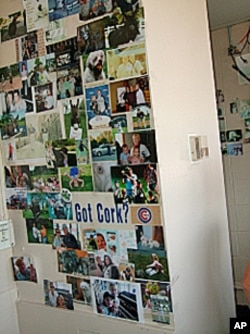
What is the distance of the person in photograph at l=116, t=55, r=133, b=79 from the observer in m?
1.25

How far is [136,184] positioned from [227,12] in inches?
71.0

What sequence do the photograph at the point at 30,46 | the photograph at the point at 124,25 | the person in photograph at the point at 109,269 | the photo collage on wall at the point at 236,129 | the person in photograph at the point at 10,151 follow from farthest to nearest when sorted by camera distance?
the photo collage on wall at the point at 236,129, the person in photograph at the point at 10,151, the photograph at the point at 30,46, the person in photograph at the point at 109,269, the photograph at the point at 124,25

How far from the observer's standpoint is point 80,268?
4.62ft

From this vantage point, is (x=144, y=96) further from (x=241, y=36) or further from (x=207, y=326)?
(x=241, y=36)

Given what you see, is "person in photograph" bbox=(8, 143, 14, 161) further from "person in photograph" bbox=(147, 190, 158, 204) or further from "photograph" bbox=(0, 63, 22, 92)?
"person in photograph" bbox=(147, 190, 158, 204)

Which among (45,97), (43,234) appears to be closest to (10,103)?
(45,97)

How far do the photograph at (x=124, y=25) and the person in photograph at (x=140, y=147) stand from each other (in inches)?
11.4

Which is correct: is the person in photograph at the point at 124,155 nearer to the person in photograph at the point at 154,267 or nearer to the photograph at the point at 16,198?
→ the person in photograph at the point at 154,267

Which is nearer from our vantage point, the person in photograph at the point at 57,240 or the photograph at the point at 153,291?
the photograph at the point at 153,291

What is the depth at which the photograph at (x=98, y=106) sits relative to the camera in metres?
1.30

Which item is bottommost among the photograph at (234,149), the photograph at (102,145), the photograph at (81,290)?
the photograph at (81,290)

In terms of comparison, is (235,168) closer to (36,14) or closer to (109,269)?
(109,269)

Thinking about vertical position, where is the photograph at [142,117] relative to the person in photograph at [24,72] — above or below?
below

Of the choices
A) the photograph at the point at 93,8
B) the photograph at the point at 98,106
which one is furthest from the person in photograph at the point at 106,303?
the photograph at the point at 93,8
